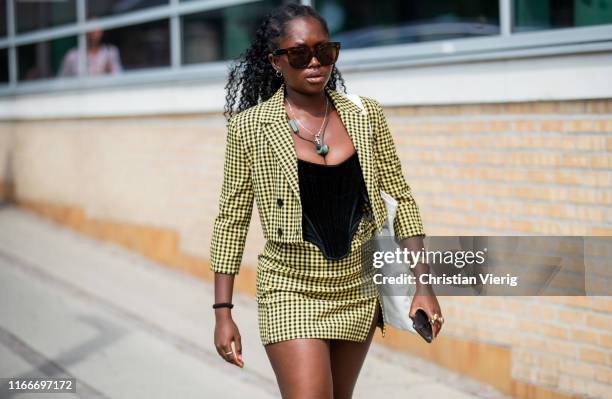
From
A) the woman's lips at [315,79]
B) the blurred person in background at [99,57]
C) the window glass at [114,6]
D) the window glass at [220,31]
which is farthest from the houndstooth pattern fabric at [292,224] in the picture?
the blurred person in background at [99,57]

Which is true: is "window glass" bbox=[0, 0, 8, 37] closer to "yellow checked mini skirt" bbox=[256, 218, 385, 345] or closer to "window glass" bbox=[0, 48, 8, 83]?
"window glass" bbox=[0, 48, 8, 83]

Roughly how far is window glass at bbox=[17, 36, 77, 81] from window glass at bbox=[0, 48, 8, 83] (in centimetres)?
39

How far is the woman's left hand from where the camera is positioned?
3.43 m

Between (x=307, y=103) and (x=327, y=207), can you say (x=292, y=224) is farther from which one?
(x=307, y=103)

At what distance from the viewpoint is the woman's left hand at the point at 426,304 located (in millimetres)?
3428

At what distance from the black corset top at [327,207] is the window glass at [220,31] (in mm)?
5375

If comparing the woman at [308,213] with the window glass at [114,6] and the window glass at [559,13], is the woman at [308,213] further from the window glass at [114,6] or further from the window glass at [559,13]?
the window glass at [114,6]

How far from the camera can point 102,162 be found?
10.7 metres

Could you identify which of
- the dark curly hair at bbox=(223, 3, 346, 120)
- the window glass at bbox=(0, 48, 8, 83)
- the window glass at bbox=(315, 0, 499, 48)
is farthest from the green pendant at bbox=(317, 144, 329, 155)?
the window glass at bbox=(0, 48, 8, 83)

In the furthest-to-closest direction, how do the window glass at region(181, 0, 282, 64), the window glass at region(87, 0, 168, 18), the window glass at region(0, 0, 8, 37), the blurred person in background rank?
the window glass at region(0, 0, 8, 37) → the blurred person in background → the window glass at region(87, 0, 168, 18) → the window glass at region(181, 0, 282, 64)

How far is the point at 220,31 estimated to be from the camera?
9.02 meters

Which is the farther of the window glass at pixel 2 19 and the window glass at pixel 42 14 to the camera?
the window glass at pixel 2 19

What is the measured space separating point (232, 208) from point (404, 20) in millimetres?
4492

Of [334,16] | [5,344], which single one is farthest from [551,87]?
[5,344]
